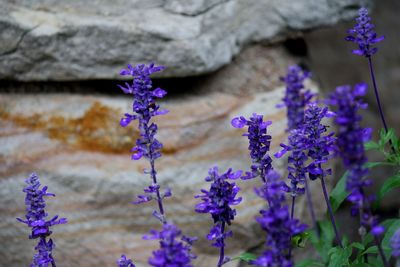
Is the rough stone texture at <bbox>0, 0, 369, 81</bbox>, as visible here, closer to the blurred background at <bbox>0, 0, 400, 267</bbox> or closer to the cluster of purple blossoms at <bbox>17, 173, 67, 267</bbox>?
the blurred background at <bbox>0, 0, 400, 267</bbox>

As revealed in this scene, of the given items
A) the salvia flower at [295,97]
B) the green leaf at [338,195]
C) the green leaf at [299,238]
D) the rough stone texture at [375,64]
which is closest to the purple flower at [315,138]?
the salvia flower at [295,97]

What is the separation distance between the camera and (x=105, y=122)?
3.96m

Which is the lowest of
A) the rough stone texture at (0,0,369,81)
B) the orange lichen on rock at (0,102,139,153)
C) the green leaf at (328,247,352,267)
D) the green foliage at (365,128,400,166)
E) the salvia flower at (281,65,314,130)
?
the green leaf at (328,247,352,267)

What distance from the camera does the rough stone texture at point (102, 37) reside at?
12.5ft

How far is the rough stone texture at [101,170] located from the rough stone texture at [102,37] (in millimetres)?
208

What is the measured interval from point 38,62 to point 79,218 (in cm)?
90

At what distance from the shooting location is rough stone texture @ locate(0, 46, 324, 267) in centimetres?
386

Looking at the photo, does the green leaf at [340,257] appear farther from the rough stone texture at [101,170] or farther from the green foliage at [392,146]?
the rough stone texture at [101,170]

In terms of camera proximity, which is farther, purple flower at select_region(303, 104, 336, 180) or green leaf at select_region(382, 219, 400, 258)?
green leaf at select_region(382, 219, 400, 258)

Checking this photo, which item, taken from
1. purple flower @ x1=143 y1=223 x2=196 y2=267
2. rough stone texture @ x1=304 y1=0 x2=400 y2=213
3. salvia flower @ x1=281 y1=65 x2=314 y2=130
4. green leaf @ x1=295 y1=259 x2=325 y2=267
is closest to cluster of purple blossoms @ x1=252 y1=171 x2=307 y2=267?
purple flower @ x1=143 y1=223 x2=196 y2=267

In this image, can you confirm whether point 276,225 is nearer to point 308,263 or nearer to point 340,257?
point 340,257

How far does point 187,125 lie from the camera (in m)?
3.97

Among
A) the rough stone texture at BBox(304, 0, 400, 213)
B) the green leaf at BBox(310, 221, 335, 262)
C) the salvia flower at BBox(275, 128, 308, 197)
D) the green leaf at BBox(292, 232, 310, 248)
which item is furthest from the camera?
the rough stone texture at BBox(304, 0, 400, 213)

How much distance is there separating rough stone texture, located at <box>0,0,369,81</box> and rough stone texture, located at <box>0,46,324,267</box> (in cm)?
21
